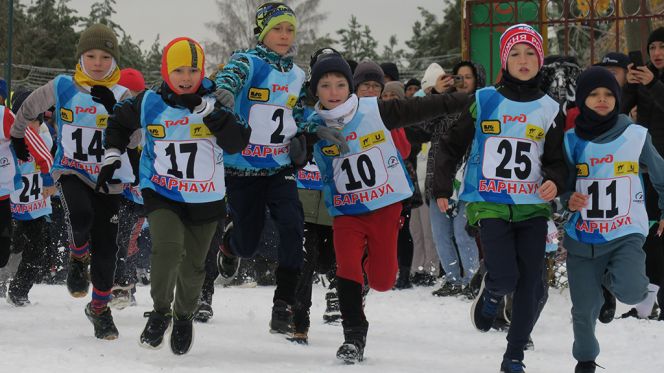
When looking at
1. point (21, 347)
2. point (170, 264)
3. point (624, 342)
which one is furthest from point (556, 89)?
point (21, 347)

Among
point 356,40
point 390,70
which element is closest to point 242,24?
point 356,40

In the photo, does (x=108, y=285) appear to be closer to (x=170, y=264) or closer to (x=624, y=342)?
(x=170, y=264)

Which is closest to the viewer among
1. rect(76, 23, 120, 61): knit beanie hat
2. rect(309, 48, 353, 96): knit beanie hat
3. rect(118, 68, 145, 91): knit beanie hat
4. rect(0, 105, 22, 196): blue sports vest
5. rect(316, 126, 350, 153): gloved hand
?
rect(316, 126, 350, 153): gloved hand

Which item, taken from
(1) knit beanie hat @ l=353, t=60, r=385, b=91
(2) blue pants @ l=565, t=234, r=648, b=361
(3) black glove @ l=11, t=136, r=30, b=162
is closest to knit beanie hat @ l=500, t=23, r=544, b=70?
(2) blue pants @ l=565, t=234, r=648, b=361

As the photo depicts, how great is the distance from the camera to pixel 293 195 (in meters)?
7.27

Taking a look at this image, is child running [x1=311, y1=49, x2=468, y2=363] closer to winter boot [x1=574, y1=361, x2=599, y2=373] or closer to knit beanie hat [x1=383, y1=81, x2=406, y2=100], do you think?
winter boot [x1=574, y1=361, x2=599, y2=373]

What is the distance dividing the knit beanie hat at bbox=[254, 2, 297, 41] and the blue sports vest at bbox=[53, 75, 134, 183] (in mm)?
1293

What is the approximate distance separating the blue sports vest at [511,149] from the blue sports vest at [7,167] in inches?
171

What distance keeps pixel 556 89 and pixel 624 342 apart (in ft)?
7.50

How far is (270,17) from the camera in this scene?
24.4 feet

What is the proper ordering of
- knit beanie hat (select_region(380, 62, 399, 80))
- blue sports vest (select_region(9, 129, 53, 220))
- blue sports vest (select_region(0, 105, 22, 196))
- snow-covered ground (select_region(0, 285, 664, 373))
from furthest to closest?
knit beanie hat (select_region(380, 62, 399, 80))
blue sports vest (select_region(9, 129, 53, 220))
blue sports vest (select_region(0, 105, 22, 196))
snow-covered ground (select_region(0, 285, 664, 373))

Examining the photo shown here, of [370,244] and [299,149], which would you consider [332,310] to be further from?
[299,149]

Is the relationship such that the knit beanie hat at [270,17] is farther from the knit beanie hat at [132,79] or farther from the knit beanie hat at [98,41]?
the knit beanie hat at [132,79]

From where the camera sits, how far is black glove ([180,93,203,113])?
253 inches
